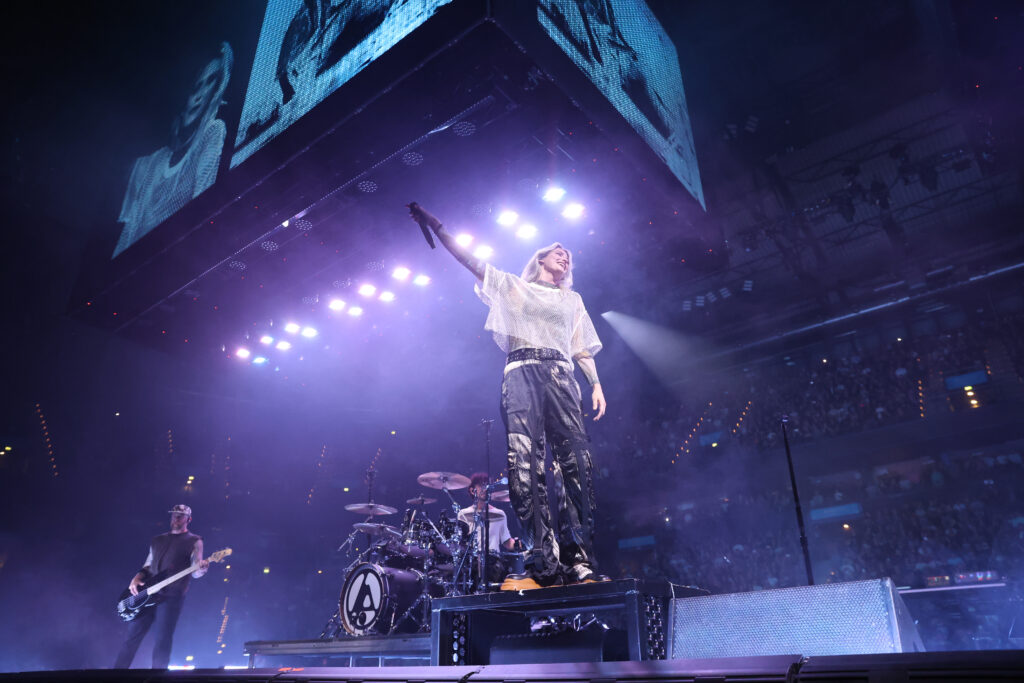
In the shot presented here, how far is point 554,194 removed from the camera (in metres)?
5.96

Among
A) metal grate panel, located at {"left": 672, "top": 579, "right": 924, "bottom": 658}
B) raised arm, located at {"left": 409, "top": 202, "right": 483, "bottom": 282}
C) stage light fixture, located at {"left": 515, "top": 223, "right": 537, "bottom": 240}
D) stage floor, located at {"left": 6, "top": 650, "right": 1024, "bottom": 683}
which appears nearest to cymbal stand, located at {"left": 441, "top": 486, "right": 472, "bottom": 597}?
stage light fixture, located at {"left": 515, "top": 223, "right": 537, "bottom": 240}

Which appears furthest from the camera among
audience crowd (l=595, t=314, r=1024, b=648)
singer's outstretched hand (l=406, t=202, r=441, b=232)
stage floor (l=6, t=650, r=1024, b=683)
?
audience crowd (l=595, t=314, r=1024, b=648)

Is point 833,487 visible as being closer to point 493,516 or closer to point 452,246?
point 493,516

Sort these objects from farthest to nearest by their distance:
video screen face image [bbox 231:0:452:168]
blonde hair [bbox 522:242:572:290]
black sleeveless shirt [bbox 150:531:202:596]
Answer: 1. black sleeveless shirt [bbox 150:531:202:596]
2. video screen face image [bbox 231:0:452:168]
3. blonde hair [bbox 522:242:572:290]

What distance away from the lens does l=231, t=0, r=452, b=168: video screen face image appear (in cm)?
428

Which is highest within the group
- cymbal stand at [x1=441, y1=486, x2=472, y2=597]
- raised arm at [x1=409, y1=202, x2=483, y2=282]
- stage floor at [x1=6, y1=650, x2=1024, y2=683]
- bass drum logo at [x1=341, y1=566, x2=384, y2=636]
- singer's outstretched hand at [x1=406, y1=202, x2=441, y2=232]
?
singer's outstretched hand at [x1=406, y1=202, x2=441, y2=232]

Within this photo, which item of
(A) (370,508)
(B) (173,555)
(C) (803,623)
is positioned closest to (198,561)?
(B) (173,555)

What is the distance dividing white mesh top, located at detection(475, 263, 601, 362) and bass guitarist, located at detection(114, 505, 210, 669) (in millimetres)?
5231

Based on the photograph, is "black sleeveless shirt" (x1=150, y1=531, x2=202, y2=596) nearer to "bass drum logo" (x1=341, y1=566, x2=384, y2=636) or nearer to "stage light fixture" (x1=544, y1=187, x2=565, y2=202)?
"bass drum logo" (x1=341, y1=566, x2=384, y2=636)

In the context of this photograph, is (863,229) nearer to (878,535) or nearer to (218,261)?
(878,535)

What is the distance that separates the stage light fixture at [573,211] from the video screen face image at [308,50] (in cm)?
253

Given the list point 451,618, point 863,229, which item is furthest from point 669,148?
point 863,229

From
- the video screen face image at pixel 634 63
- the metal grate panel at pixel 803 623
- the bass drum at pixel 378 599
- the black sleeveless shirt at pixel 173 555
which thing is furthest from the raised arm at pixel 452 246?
the black sleeveless shirt at pixel 173 555

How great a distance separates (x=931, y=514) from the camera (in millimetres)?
11266
